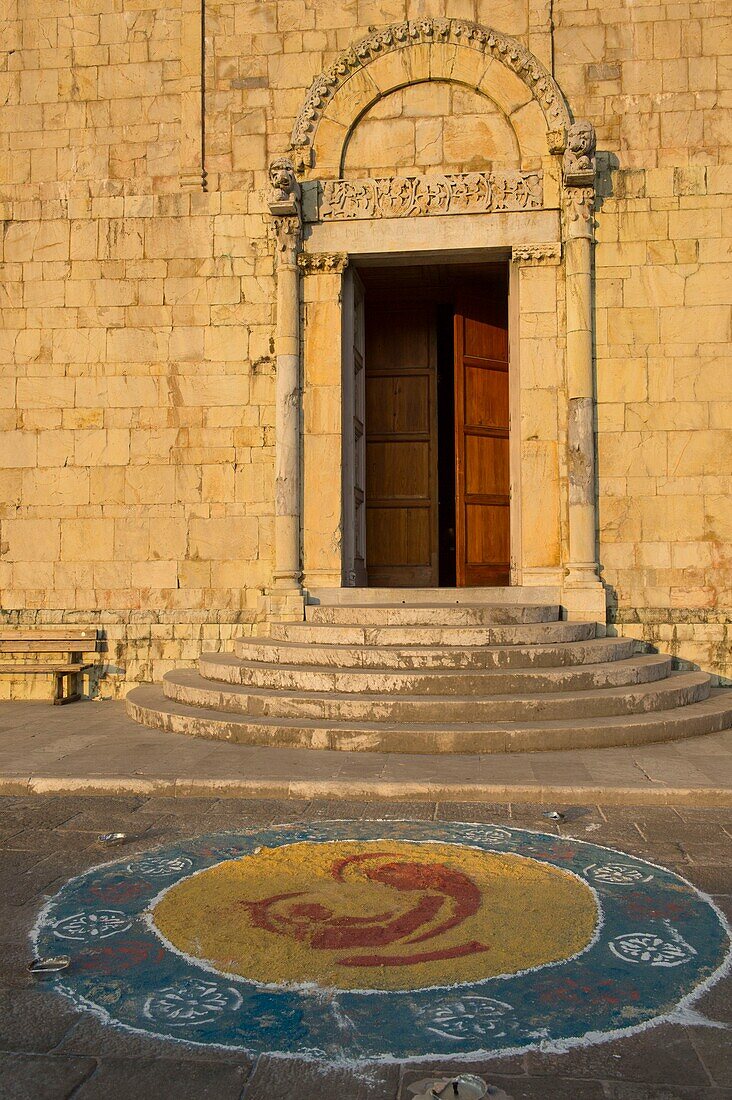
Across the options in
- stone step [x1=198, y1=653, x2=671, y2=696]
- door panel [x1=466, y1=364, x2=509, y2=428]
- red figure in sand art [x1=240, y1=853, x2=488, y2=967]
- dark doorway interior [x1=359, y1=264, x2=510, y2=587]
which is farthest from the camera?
dark doorway interior [x1=359, y1=264, x2=510, y2=587]

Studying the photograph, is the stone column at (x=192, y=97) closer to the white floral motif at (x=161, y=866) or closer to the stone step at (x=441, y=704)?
the stone step at (x=441, y=704)

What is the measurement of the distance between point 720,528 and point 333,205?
18.4 ft

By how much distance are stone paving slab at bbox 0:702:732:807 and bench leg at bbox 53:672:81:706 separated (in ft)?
7.97

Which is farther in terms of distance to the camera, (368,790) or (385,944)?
(368,790)

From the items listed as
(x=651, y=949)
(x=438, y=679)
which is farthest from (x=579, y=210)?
(x=651, y=949)

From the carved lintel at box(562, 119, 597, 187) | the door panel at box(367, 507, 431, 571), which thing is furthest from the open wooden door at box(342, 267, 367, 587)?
the carved lintel at box(562, 119, 597, 187)

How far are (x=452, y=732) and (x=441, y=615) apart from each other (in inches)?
75.2

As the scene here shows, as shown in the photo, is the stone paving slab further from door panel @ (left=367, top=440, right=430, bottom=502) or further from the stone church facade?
door panel @ (left=367, top=440, right=430, bottom=502)

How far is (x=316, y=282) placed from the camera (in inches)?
396

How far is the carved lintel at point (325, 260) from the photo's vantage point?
9992 mm

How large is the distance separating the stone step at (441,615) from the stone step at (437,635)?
0.63 feet

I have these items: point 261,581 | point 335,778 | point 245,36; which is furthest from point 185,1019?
point 245,36

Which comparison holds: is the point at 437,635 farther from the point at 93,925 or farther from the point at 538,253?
the point at 93,925

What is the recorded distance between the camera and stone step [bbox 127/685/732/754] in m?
6.60
